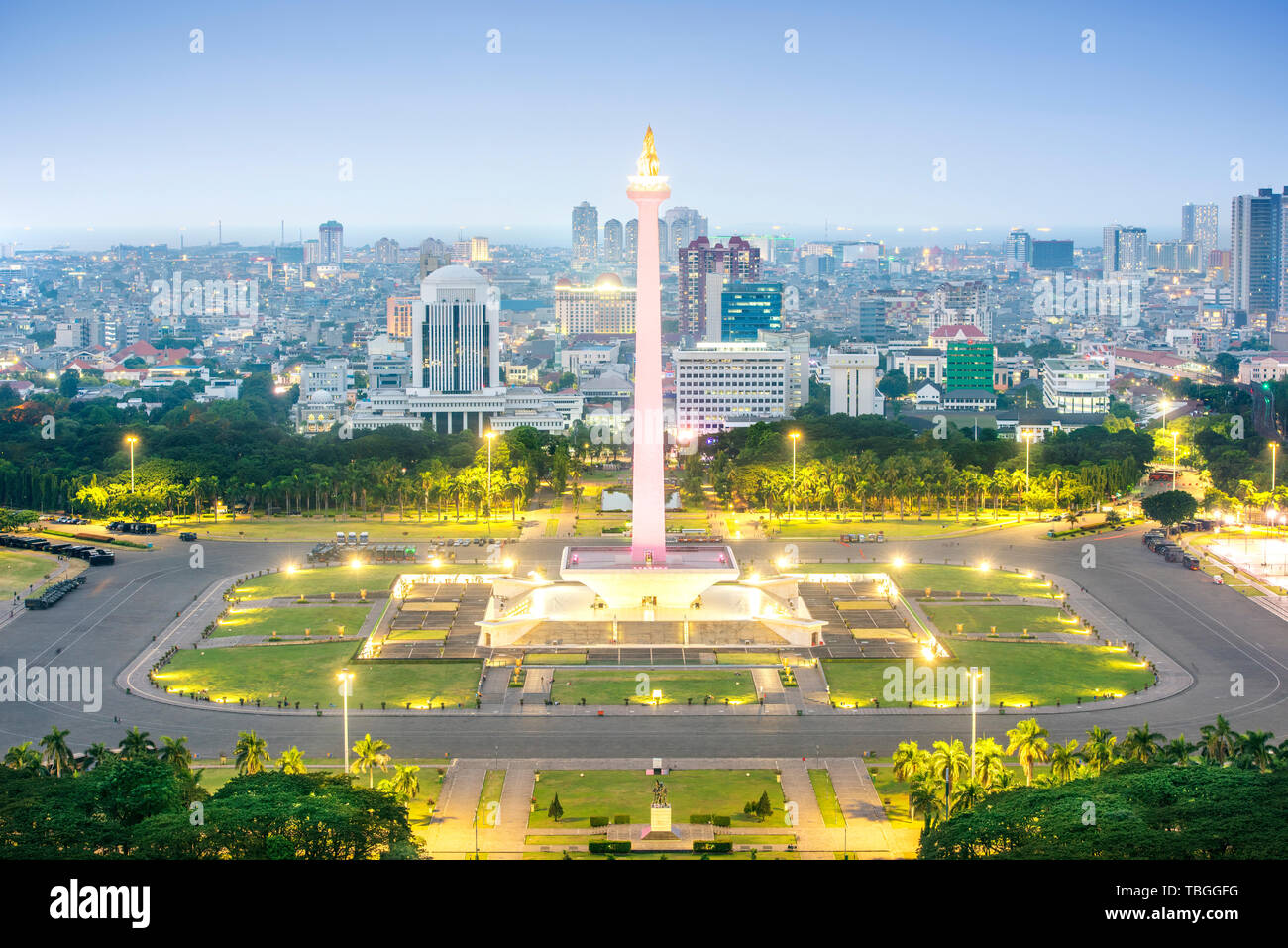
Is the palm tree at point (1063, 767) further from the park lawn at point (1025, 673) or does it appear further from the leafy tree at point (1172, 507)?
the leafy tree at point (1172, 507)

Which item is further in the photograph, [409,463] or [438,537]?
[409,463]

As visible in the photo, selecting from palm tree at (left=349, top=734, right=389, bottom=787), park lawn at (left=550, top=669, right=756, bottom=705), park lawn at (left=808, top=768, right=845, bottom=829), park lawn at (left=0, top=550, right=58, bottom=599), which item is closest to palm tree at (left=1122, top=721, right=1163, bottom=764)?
park lawn at (left=808, top=768, right=845, bottom=829)

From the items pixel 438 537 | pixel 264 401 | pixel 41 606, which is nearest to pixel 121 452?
pixel 438 537

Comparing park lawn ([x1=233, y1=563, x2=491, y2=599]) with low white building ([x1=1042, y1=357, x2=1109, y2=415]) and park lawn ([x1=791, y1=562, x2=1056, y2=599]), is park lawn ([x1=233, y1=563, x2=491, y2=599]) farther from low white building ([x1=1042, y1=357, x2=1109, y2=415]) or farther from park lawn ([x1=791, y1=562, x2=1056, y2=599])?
low white building ([x1=1042, y1=357, x2=1109, y2=415])

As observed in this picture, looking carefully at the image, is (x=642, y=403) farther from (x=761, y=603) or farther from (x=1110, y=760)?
(x=1110, y=760)

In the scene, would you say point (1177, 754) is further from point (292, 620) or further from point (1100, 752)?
point (292, 620)

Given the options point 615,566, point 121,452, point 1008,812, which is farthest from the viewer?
point 121,452
